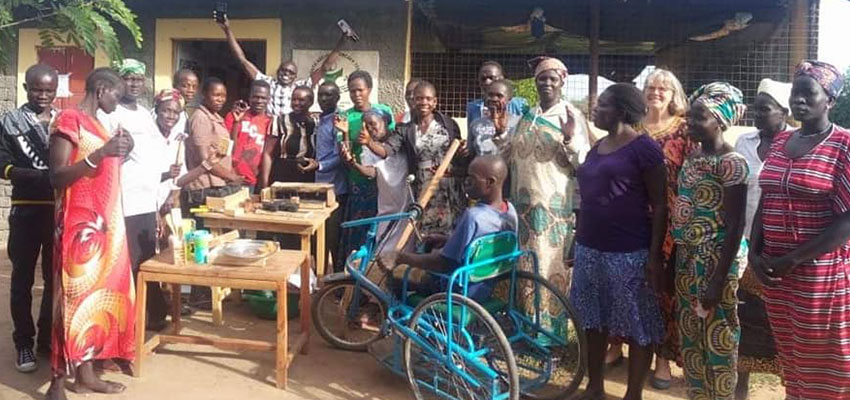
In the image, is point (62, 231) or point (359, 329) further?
point (359, 329)

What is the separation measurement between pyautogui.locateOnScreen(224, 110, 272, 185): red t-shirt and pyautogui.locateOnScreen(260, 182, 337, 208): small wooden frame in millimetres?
398

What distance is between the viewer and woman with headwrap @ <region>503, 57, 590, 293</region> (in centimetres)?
382

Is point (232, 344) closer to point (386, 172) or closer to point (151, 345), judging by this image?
point (151, 345)

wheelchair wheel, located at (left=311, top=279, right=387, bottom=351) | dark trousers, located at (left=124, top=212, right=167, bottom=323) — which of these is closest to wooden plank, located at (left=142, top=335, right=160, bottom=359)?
dark trousers, located at (left=124, top=212, right=167, bottom=323)

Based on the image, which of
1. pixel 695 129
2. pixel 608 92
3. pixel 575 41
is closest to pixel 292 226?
pixel 608 92

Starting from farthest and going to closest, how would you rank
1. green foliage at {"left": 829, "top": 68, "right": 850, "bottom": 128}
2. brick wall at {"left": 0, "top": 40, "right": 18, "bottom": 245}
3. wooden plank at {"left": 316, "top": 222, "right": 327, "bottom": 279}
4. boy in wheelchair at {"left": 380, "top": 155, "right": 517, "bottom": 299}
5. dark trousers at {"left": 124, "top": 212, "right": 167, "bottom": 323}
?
green foliage at {"left": 829, "top": 68, "right": 850, "bottom": 128} → brick wall at {"left": 0, "top": 40, "right": 18, "bottom": 245} → wooden plank at {"left": 316, "top": 222, "right": 327, "bottom": 279} → dark trousers at {"left": 124, "top": 212, "right": 167, "bottom": 323} → boy in wheelchair at {"left": 380, "top": 155, "right": 517, "bottom": 299}

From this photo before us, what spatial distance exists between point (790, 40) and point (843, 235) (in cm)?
552

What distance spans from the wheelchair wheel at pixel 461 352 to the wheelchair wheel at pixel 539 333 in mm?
185

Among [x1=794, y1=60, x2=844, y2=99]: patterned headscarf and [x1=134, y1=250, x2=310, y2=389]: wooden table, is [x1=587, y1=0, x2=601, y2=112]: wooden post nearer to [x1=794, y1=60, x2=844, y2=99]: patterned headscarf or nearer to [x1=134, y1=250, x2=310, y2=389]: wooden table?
[x1=134, y1=250, x2=310, y2=389]: wooden table

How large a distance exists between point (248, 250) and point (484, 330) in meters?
1.35

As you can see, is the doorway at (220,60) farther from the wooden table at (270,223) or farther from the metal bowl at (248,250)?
the metal bowl at (248,250)

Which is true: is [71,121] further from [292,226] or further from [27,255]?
[292,226]

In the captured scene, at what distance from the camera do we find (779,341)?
2.70 meters

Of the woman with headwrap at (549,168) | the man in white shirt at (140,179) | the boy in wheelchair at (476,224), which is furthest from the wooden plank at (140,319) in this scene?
the woman with headwrap at (549,168)
